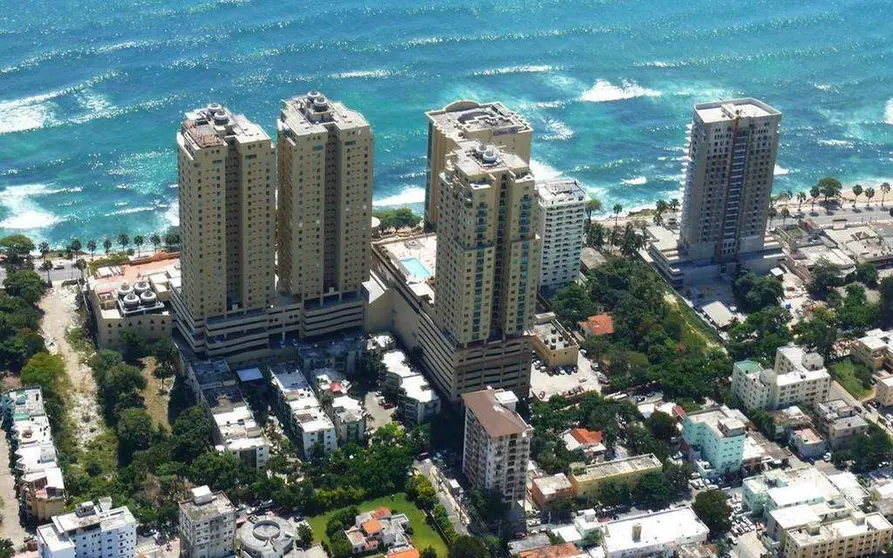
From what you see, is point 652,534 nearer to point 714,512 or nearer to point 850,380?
→ point 714,512

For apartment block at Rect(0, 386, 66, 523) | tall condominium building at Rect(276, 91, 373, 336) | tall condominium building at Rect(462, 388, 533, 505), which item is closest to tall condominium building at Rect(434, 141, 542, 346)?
tall condominium building at Rect(276, 91, 373, 336)

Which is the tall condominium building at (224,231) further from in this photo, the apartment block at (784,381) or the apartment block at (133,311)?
the apartment block at (784,381)

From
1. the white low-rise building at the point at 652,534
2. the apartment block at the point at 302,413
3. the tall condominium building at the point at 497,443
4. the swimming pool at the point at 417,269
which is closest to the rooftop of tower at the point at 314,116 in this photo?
the swimming pool at the point at 417,269

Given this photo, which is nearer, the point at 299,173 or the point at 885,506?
the point at 885,506

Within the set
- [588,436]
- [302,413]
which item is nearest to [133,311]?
[302,413]

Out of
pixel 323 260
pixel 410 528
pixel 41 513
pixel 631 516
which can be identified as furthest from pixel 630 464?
pixel 41 513

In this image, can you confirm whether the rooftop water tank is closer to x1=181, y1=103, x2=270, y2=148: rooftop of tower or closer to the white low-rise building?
x1=181, y1=103, x2=270, y2=148: rooftop of tower

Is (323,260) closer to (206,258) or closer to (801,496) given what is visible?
(206,258)
